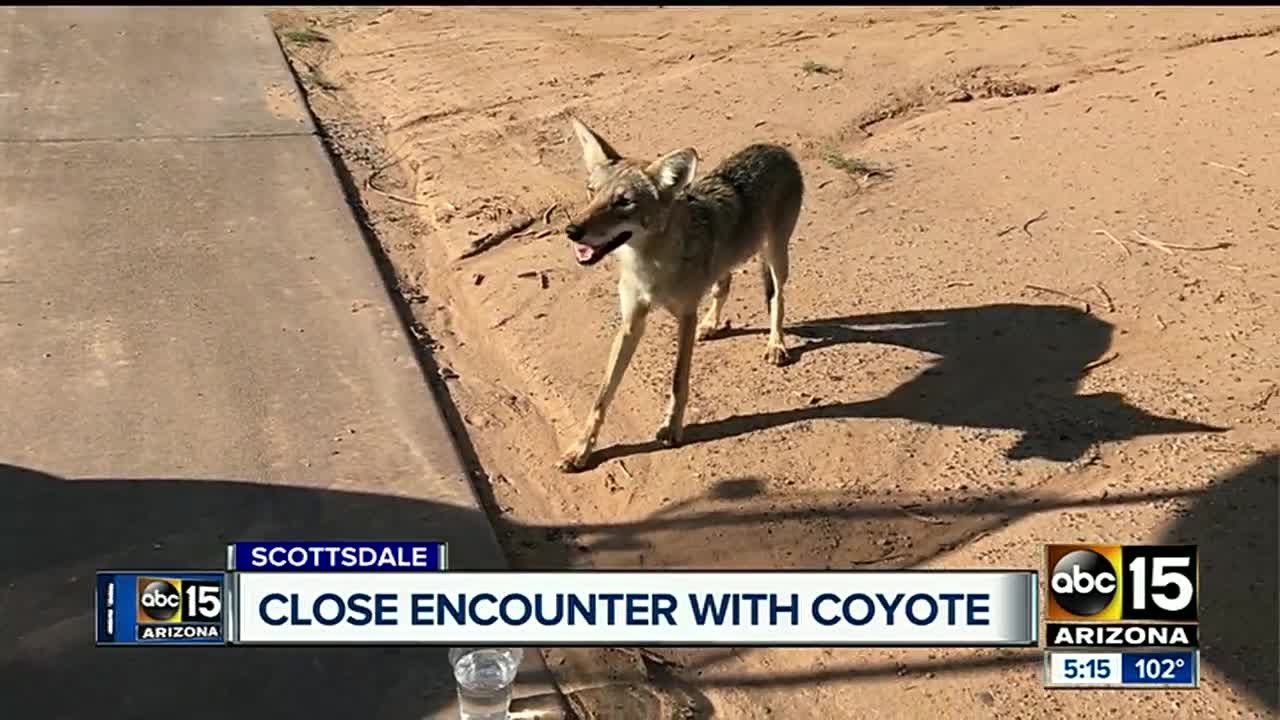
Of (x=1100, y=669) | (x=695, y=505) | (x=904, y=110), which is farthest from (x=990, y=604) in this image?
(x=904, y=110)

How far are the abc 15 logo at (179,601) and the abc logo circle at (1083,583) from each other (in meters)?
2.90

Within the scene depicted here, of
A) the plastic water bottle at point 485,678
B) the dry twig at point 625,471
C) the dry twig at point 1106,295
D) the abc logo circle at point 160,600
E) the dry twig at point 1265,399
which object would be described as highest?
the dry twig at point 1265,399

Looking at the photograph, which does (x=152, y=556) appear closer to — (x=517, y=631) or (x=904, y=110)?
(x=517, y=631)

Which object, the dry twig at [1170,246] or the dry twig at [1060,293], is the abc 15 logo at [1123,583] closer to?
the dry twig at [1060,293]

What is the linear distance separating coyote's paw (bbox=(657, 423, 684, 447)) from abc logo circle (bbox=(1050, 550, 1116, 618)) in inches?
66.5

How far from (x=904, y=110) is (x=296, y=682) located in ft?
21.6

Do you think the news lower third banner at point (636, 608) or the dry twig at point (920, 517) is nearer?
the news lower third banner at point (636, 608)

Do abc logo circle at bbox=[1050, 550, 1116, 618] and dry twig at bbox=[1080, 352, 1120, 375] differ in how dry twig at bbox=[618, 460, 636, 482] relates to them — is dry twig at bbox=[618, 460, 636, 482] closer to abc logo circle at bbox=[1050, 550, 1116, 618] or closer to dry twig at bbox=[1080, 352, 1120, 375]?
abc logo circle at bbox=[1050, 550, 1116, 618]

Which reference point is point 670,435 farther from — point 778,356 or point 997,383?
point 997,383

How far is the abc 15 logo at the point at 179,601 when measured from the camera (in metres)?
4.36

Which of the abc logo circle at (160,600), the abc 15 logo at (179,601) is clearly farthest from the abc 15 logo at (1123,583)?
the abc logo circle at (160,600)

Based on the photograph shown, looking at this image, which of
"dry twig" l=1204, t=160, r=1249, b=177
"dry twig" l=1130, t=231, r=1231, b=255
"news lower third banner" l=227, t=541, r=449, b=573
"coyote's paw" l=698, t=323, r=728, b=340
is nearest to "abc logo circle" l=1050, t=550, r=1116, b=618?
"news lower third banner" l=227, t=541, r=449, b=573

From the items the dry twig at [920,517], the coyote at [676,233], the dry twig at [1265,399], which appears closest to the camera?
the dry twig at [920,517]

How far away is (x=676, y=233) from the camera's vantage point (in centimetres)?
539
